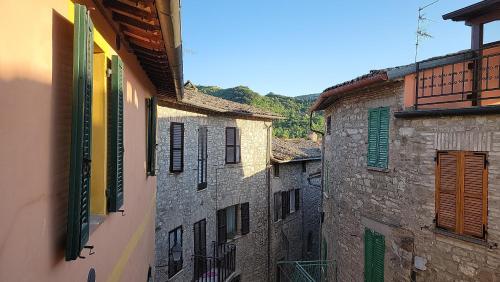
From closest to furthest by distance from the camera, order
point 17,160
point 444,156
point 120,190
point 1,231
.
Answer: point 1,231
point 17,160
point 120,190
point 444,156

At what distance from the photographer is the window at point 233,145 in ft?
53.4

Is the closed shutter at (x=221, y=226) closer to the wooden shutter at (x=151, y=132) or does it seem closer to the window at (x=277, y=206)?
the window at (x=277, y=206)

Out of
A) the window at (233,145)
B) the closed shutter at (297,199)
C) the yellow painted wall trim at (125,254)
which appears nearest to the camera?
the yellow painted wall trim at (125,254)

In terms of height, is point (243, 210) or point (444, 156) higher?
point (444, 156)

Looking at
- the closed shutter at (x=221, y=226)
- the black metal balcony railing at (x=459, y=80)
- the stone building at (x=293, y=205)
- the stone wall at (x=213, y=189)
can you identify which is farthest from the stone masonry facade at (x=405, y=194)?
the stone building at (x=293, y=205)

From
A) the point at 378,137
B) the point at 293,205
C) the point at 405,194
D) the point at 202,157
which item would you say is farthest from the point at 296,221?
the point at 405,194

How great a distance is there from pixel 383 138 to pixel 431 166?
143cm

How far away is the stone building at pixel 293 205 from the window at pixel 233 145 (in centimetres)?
286

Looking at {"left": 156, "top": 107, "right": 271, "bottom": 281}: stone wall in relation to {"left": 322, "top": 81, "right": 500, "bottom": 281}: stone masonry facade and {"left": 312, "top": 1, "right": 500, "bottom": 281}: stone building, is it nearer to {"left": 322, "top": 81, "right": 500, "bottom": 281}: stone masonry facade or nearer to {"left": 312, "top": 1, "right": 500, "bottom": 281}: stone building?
{"left": 322, "top": 81, "right": 500, "bottom": 281}: stone masonry facade

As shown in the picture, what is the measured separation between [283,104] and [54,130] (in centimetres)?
4629

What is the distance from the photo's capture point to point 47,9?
8.24 ft

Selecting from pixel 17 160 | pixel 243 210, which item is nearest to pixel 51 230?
pixel 17 160

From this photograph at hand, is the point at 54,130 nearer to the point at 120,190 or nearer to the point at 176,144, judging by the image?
the point at 120,190

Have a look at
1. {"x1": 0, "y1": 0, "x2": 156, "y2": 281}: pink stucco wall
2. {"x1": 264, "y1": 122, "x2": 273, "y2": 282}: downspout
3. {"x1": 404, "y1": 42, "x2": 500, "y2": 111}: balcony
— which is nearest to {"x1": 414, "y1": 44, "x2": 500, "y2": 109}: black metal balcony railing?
{"x1": 404, "y1": 42, "x2": 500, "y2": 111}: balcony
